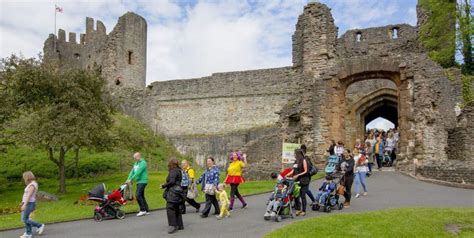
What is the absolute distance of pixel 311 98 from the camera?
24.2m

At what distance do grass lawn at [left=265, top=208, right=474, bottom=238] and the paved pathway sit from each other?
0.77 m

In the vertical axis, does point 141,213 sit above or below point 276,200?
below

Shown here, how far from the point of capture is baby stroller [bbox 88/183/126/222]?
12.2m

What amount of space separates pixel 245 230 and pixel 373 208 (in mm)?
4194

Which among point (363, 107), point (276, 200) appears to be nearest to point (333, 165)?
point (276, 200)

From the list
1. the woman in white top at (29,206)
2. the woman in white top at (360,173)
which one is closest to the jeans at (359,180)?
the woman in white top at (360,173)

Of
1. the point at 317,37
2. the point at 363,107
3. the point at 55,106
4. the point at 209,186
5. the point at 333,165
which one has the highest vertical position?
the point at 317,37

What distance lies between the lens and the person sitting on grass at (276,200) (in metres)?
11.0

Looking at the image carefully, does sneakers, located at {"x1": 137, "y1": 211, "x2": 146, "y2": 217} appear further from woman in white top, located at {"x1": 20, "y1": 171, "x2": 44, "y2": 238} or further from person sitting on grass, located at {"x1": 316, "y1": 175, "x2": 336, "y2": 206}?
person sitting on grass, located at {"x1": 316, "y1": 175, "x2": 336, "y2": 206}

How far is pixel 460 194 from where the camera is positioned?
14.9 m

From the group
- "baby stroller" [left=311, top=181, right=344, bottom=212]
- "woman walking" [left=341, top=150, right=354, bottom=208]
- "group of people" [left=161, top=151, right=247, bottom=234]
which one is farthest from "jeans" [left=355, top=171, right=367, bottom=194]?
"group of people" [left=161, top=151, right=247, bottom=234]

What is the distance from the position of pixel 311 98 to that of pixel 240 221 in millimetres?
14017

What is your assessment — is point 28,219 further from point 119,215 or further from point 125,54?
point 125,54

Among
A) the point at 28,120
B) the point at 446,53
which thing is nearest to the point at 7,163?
the point at 28,120
